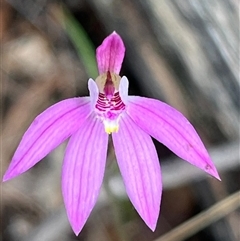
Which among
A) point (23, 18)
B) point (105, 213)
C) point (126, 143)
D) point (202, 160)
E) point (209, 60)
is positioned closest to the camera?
point (202, 160)

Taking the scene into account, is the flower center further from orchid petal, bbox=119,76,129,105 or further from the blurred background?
the blurred background

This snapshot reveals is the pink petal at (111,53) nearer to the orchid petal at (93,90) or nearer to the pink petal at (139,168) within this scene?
the orchid petal at (93,90)

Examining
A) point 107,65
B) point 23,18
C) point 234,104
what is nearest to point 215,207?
point 234,104

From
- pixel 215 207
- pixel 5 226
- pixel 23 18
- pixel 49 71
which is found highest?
pixel 23 18

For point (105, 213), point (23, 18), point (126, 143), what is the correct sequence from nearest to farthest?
point (126, 143), point (105, 213), point (23, 18)

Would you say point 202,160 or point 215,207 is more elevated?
point 202,160

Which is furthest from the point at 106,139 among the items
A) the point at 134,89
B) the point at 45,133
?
the point at 134,89

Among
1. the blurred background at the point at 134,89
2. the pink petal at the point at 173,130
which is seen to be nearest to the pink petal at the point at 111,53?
the pink petal at the point at 173,130

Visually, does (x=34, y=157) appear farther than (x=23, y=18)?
No

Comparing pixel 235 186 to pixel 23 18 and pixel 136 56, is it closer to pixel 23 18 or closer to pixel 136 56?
pixel 136 56
